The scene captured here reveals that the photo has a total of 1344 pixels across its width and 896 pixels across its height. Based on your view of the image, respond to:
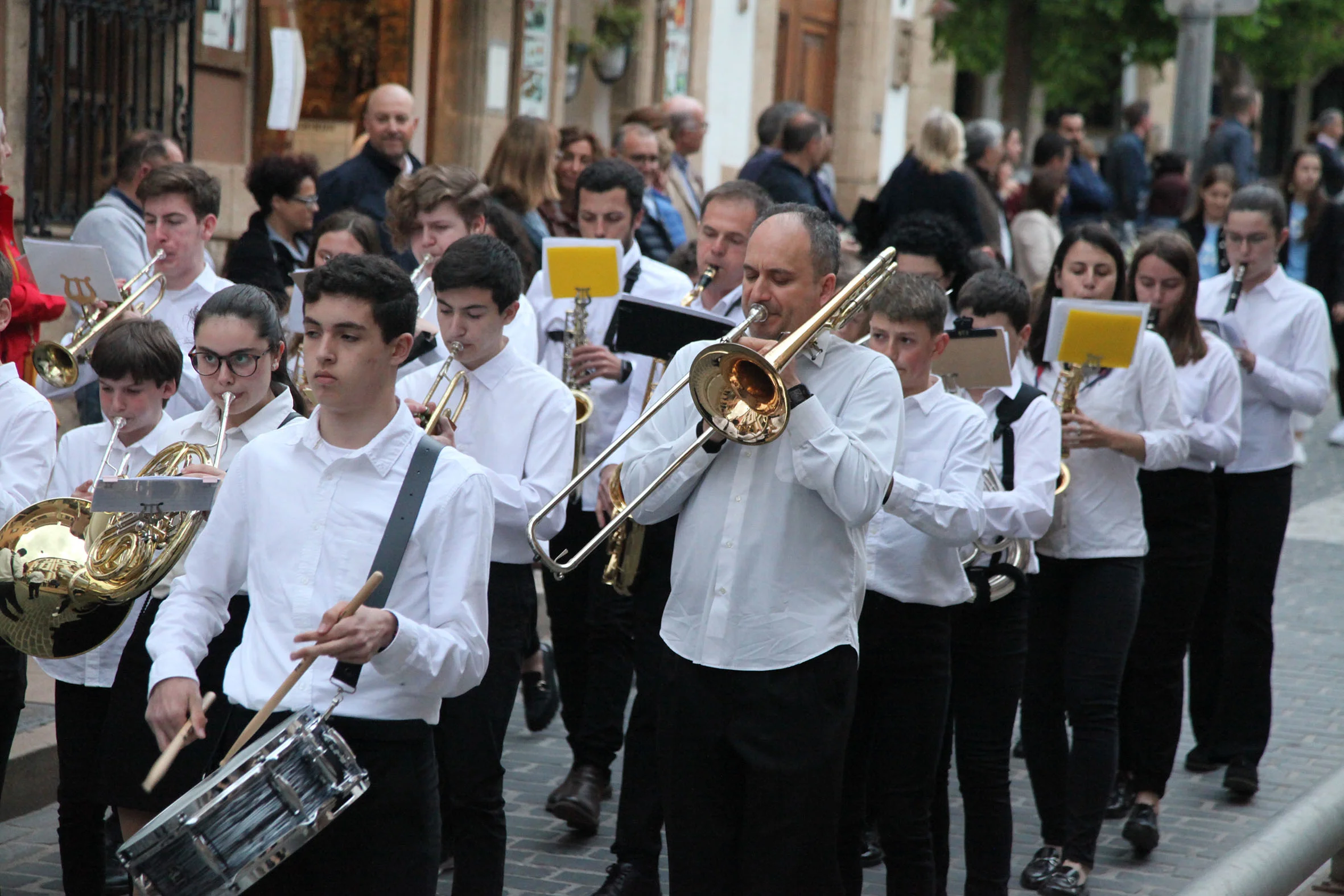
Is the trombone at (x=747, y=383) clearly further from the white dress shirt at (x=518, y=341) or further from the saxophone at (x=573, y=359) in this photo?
the saxophone at (x=573, y=359)

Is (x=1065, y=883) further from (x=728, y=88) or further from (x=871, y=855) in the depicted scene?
(x=728, y=88)

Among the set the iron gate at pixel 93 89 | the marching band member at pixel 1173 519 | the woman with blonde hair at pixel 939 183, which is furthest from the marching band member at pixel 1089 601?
the iron gate at pixel 93 89

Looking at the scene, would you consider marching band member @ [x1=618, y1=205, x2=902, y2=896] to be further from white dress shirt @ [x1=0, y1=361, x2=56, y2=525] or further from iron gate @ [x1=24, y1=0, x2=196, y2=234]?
iron gate @ [x1=24, y1=0, x2=196, y2=234]

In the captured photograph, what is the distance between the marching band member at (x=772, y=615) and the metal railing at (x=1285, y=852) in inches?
41.6

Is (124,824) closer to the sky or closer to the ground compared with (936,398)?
closer to the ground

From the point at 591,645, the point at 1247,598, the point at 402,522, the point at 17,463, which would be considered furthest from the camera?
the point at 1247,598

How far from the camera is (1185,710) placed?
8.26 meters

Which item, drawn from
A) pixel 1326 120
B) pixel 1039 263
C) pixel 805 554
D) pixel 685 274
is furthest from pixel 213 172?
pixel 1326 120

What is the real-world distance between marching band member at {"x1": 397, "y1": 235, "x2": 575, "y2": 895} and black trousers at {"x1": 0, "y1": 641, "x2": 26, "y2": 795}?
1.12m

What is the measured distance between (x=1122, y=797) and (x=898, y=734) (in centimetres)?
220

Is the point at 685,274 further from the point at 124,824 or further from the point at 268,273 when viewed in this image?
the point at 124,824

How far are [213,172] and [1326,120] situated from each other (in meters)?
14.0

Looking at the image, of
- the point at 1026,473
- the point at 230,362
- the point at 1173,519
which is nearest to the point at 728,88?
the point at 1173,519

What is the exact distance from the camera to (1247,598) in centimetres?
704
